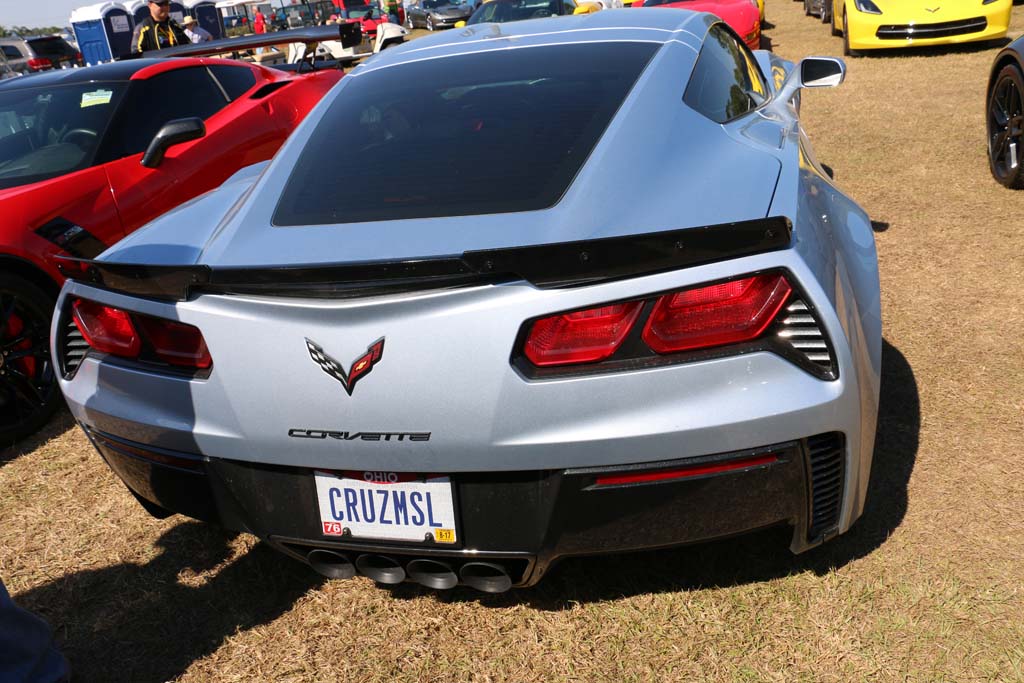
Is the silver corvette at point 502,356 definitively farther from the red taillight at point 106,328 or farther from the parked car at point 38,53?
the parked car at point 38,53

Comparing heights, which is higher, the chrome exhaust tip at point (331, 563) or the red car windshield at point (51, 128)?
the red car windshield at point (51, 128)

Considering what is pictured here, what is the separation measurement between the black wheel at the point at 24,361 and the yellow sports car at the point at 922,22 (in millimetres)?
9790

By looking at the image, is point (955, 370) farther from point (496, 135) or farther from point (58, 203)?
point (58, 203)

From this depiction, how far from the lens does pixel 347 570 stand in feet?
7.44

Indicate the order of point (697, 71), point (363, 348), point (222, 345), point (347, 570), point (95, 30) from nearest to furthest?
point (363, 348), point (222, 345), point (347, 570), point (697, 71), point (95, 30)

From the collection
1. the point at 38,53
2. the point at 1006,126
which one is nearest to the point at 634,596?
the point at 1006,126

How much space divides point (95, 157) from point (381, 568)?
10.2 feet

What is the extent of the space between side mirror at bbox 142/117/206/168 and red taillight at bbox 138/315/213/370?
2.50m

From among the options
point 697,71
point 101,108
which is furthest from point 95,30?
point 697,71

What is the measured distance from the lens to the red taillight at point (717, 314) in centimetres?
187

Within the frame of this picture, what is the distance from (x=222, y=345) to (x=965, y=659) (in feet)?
5.93

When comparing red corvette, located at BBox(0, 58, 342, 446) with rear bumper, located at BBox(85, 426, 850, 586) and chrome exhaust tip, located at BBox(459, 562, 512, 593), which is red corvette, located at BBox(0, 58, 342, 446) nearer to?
rear bumper, located at BBox(85, 426, 850, 586)

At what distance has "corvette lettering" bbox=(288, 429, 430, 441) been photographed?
6.30ft

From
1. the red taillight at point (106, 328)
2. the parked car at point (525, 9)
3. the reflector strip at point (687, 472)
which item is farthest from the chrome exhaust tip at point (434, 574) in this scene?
the parked car at point (525, 9)
